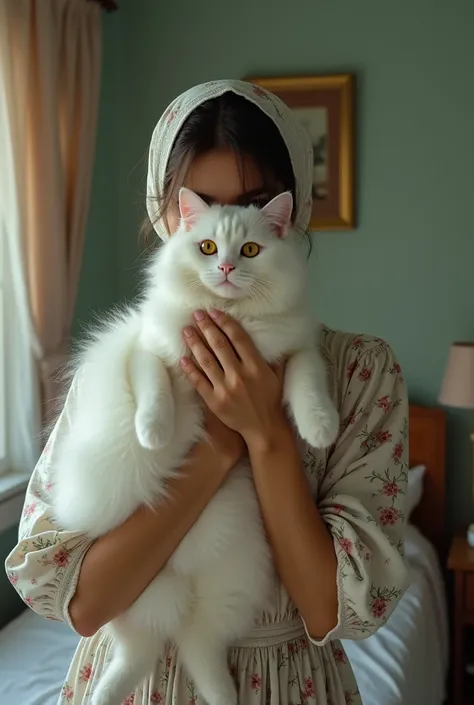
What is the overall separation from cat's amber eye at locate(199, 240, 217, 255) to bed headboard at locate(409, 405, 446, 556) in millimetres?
1954

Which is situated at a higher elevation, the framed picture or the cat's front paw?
the framed picture

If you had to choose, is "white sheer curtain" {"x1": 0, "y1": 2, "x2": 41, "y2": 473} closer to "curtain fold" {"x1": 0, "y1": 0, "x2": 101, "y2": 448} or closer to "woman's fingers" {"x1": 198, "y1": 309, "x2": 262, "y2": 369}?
"curtain fold" {"x1": 0, "y1": 0, "x2": 101, "y2": 448}

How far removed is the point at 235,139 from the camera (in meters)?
0.96

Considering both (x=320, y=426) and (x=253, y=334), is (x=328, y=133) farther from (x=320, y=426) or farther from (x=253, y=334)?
(x=320, y=426)

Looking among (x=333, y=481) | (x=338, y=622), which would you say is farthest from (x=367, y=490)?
(x=338, y=622)

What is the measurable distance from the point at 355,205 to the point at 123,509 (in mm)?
2182

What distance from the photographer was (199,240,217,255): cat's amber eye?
3.14 ft

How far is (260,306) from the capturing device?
968 mm

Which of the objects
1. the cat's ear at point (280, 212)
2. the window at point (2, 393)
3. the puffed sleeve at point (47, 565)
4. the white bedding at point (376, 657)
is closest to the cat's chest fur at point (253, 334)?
the cat's ear at point (280, 212)

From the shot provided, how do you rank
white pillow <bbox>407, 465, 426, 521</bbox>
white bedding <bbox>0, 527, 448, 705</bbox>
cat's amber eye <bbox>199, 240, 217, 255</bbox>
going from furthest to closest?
1. white pillow <bbox>407, 465, 426, 521</bbox>
2. white bedding <bbox>0, 527, 448, 705</bbox>
3. cat's amber eye <bbox>199, 240, 217, 255</bbox>

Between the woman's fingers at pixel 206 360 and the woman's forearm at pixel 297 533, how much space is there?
10 centimetres

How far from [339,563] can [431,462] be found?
6.58 ft

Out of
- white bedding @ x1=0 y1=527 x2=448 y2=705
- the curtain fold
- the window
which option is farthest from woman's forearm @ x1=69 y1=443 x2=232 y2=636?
the window

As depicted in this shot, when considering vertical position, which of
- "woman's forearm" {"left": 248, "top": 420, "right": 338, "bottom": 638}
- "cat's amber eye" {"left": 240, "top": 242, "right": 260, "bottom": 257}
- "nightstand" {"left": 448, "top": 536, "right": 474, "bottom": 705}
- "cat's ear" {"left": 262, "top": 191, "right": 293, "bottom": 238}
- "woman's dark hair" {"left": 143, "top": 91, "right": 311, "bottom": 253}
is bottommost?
"nightstand" {"left": 448, "top": 536, "right": 474, "bottom": 705}
